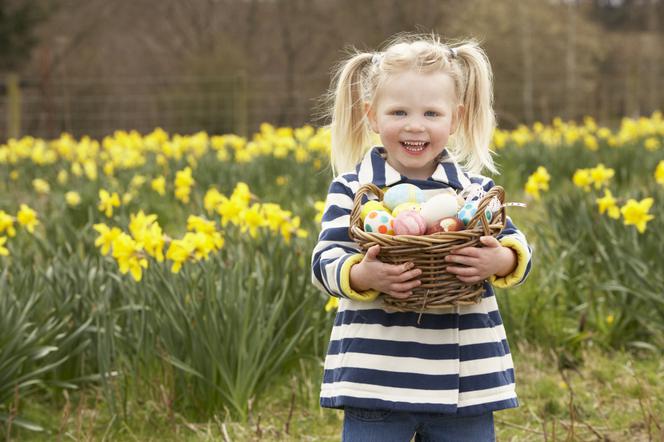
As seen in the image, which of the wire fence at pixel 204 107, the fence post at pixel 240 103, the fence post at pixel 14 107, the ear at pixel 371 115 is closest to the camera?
the ear at pixel 371 115

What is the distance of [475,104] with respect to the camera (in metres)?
2.03

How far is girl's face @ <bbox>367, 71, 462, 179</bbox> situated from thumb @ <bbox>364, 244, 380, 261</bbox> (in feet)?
0.94

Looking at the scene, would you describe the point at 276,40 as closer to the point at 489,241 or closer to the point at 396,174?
the point at 396,174

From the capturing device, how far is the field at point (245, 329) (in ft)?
9.34

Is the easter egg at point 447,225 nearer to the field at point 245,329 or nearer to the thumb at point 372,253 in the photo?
the thumb at point 372,253

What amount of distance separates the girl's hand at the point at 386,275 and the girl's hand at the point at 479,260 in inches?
2.9

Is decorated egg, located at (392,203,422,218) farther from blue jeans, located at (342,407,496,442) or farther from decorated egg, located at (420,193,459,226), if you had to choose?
blue jeans, located at (342,407,496,442)

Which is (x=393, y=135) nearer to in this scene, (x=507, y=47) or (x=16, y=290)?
(x=16, y=290)

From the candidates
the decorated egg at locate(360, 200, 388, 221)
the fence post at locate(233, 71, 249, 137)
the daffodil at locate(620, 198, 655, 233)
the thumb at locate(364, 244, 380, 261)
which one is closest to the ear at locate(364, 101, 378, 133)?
the decorated egg at locate(360, 200, 388, 221)

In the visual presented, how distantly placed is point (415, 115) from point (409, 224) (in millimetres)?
295

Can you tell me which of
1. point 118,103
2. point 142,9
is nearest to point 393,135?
point 118,103

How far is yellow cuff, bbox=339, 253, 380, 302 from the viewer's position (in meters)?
1.74

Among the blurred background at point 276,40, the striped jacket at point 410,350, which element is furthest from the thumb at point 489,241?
the blurred background at point 276,40

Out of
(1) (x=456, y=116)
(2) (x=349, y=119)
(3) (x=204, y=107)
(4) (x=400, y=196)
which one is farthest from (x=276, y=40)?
(4) (x=400, y=196)
